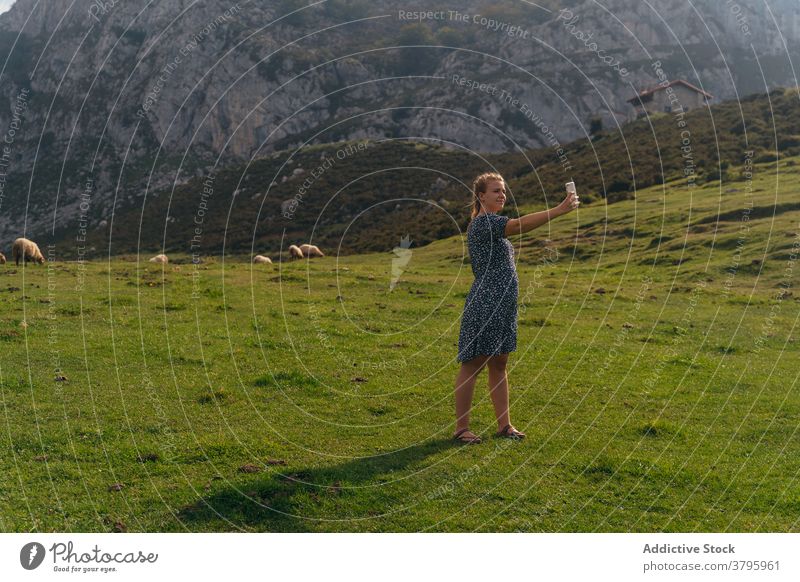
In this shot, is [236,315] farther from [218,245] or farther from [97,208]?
[97,208]

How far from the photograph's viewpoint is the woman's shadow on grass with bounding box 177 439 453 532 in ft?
25.3

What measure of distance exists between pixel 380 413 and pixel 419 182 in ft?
263

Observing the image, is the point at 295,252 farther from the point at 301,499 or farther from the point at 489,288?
the point at 301,499

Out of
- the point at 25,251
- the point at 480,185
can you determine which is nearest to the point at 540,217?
the point at 480,185

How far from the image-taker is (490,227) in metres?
9.34

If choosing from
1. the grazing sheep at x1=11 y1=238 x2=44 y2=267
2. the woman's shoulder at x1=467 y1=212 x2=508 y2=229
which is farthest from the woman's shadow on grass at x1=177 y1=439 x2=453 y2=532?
the grazing sheep at x1=11 y1=238 x2=44 y2=267

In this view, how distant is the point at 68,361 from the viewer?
566 inches

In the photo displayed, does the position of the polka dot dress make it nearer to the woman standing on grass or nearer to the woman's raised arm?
the woman standing on grass

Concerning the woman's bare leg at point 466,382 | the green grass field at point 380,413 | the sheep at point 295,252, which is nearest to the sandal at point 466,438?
the green grass field at point 380,413

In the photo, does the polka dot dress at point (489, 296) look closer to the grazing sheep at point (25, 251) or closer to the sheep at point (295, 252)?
the grazing sheep at point (25, 251)

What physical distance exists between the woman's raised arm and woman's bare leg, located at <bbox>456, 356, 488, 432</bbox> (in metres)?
1.77

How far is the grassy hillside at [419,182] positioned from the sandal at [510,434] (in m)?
18.8

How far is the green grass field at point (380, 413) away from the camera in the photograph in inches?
318
